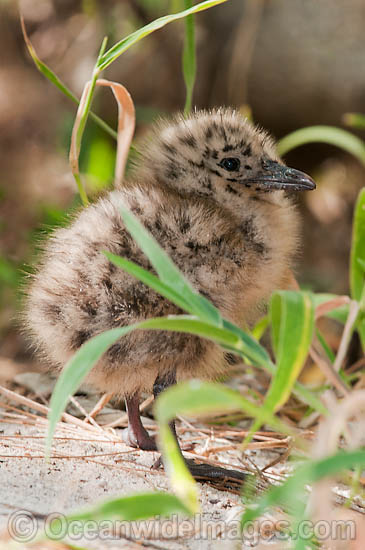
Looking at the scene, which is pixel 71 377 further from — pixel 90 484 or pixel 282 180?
pixel 282 180

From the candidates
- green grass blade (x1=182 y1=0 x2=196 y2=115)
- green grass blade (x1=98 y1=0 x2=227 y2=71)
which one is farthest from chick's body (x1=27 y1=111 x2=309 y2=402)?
green grass blade (x1=182 y1=0 x2=196 y2=115)

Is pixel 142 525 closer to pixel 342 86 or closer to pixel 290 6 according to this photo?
pixel 342 86

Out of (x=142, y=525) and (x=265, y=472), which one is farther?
(x=265, y=472)

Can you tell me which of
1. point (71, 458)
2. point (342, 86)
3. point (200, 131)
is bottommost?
point (71, 458)

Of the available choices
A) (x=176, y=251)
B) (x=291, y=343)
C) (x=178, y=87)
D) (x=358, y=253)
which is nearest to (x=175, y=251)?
(x=176, y=251)

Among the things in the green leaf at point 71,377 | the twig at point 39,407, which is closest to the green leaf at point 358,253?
the twig at point 39,407

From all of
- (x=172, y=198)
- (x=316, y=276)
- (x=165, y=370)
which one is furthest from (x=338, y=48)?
(x=165, y=370)

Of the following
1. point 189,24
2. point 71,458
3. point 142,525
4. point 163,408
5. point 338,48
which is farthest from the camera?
point 338,48
